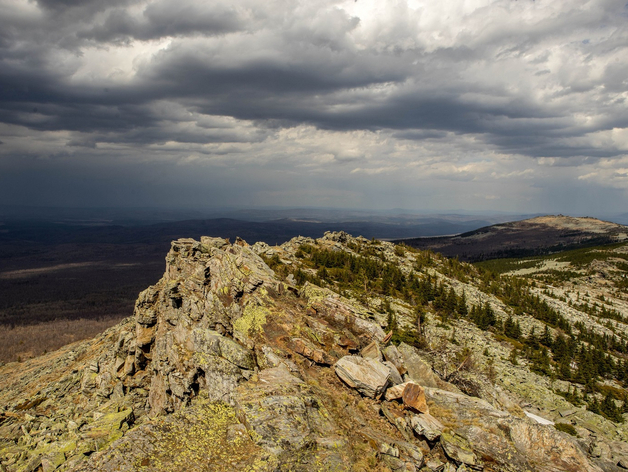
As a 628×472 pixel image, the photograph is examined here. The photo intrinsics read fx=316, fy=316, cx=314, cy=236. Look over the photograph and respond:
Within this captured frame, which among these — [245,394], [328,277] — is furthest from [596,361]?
[245,394]

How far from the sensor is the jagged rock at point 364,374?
23.0 metres

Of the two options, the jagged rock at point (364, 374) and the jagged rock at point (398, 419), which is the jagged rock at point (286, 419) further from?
the jagged rock at point (398, 419)

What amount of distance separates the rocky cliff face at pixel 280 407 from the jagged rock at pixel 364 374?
0.09m

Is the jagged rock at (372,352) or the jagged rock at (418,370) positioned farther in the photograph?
the jagged rock at (418,370)

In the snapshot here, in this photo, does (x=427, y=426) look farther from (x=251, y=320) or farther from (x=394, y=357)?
(x=251, y=320)

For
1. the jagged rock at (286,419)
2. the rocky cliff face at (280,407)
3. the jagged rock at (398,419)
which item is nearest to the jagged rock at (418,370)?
the rocky cliff face at (280,407)

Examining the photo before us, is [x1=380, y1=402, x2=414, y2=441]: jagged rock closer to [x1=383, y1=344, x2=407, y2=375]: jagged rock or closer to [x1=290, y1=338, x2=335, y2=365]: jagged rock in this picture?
[x1=290, y1=338, x2=335, y2=365]: jagged rock

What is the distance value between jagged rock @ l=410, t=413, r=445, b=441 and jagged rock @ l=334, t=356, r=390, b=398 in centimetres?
283

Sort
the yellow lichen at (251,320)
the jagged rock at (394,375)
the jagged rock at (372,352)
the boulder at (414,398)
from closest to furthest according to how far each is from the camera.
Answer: the boulder at (414,398) < the jagged rock at (394,375) < the jagged rock at (372,352) < the yellow lichen at (251,320)

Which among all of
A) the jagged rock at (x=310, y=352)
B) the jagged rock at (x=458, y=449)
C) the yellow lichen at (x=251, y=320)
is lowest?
the jagged rock at (x=458, y=449)

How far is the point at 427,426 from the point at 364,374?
516 centimetres

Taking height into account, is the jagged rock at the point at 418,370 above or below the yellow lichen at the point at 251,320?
below

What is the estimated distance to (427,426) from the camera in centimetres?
2125

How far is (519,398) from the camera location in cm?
4053
